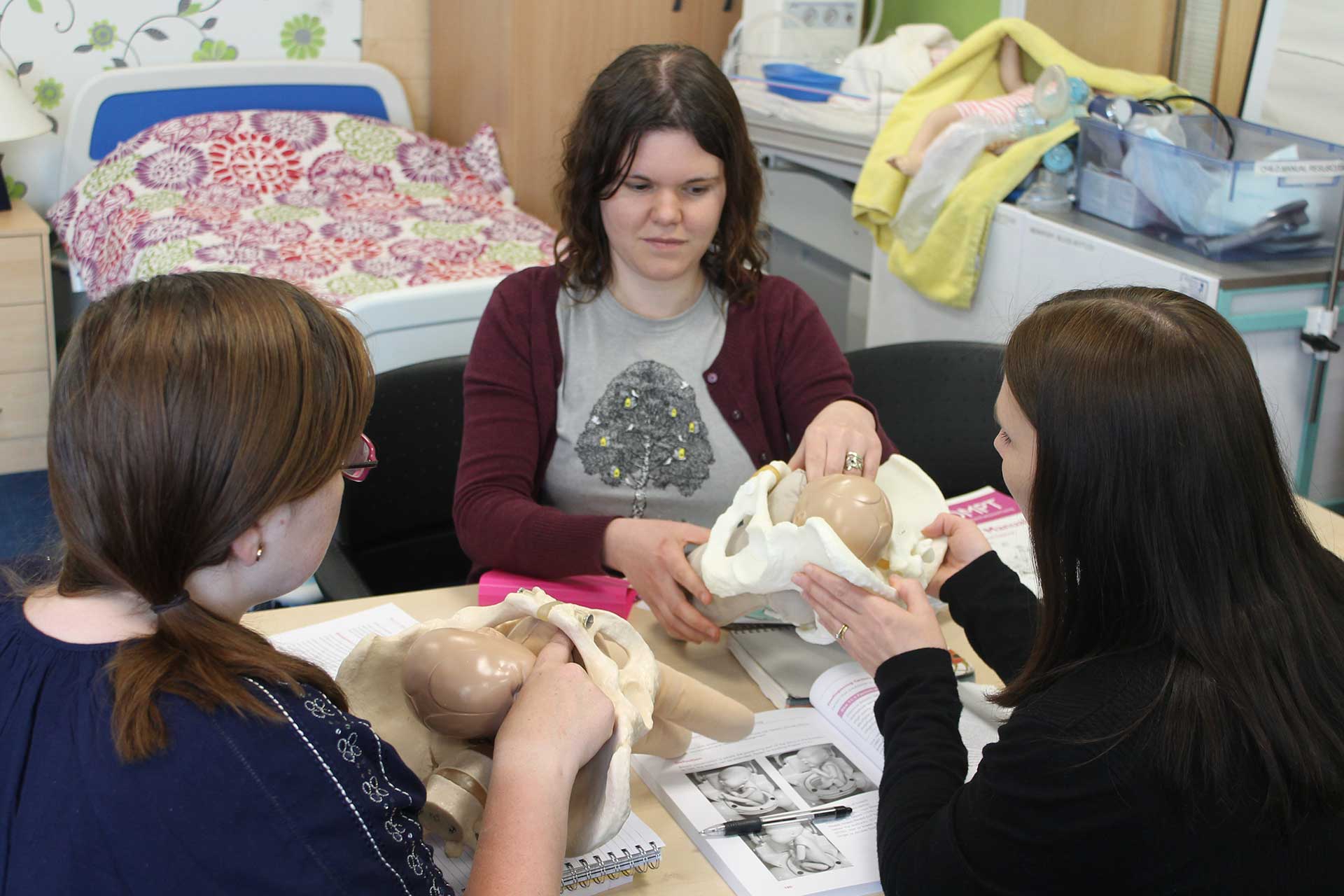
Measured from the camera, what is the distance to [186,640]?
2.57 ft

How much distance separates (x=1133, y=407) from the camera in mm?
879

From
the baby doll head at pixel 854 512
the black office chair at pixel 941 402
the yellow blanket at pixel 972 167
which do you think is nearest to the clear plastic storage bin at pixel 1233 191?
the yellow blanket at pixel 972 167

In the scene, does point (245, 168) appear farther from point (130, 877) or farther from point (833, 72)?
point (130, 877)

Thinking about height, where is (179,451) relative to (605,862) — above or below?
above

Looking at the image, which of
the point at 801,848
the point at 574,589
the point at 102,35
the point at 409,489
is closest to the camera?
the point at 801,848

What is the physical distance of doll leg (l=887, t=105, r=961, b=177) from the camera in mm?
2770

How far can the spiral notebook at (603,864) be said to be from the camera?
3.26 ft

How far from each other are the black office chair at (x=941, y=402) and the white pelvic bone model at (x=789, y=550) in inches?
23.9

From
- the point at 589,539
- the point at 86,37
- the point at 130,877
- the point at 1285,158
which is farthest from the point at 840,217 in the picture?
the point at 130,877

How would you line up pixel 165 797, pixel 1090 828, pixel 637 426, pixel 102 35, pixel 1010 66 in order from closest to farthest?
pixel 165 797
pixel 1090 828
pixel 637 426
pixel 1010 66
pixel 102 35

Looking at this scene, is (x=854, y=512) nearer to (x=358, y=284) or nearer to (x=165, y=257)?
(x=358, y=284)

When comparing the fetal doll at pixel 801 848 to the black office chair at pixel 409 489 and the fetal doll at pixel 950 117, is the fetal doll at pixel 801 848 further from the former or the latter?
the fetal doll at pixel 950 117

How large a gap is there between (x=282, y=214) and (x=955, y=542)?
2597mm

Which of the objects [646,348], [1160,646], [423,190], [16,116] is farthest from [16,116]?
[1160,646]
